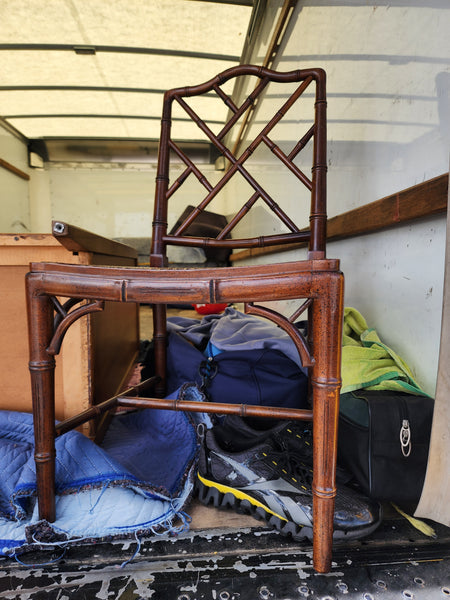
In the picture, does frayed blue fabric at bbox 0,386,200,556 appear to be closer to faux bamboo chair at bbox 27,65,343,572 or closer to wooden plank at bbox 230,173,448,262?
faux bamboo chair at bbox 27,65,343,572

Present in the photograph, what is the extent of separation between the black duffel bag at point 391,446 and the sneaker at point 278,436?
0.08 metres

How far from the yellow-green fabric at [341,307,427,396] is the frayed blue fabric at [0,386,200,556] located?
1.43 feet

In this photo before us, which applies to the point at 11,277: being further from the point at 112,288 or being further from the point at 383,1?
the point at 383,1

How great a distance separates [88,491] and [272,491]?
0.39 meters

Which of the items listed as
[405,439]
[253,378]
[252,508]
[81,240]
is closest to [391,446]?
[405,439]

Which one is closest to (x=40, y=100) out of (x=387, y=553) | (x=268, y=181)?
(x=268, y=181)

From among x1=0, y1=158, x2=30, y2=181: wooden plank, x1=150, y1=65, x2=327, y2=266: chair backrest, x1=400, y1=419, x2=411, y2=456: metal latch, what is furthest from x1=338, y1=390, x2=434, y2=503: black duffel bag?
x1=0, y1=158, x2=30, y2=181: wooden plank

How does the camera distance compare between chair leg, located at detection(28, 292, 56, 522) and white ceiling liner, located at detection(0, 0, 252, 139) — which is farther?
white ceiling liner, located at detection(0, 0, 252, 139)

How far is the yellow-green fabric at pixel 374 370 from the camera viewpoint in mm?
793

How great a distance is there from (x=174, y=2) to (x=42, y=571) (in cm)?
327

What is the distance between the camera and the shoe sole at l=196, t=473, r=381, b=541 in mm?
628

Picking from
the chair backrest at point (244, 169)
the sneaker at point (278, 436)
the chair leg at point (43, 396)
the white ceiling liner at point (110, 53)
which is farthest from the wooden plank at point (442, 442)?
the white ceiling liner at point (110, 53)

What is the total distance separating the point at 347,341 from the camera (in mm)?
1042

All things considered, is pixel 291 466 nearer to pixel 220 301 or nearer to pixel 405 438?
pixel 405 438
